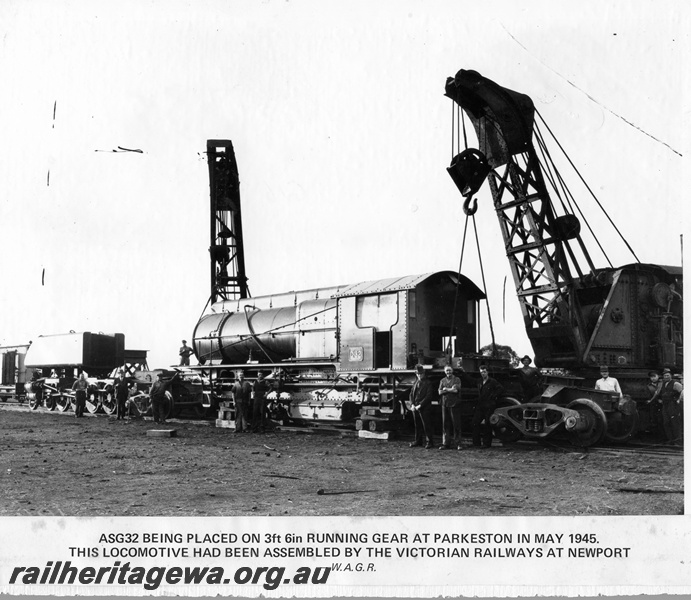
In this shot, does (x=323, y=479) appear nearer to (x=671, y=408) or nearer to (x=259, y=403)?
(x=671, y=408)

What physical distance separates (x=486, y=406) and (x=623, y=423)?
2232 mm

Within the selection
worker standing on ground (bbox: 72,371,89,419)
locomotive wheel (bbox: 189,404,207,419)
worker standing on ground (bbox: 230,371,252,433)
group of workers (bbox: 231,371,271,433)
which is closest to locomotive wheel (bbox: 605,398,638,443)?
group of workers (bbox: 231,371,271,433)

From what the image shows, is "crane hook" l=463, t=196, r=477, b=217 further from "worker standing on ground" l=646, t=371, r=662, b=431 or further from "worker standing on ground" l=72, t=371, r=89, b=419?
"worker standing on ground" l=72, t=371, r=89, b=419

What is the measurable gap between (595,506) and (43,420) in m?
17.3

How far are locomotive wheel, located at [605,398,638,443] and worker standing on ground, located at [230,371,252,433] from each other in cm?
754

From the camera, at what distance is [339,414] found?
1440 centimetres

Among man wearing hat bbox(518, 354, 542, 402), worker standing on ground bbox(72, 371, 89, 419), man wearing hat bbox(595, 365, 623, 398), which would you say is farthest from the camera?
worker standing on ground bbox(72, 371, 89, 419)

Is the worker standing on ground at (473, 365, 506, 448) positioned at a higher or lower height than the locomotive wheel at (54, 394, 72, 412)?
higher

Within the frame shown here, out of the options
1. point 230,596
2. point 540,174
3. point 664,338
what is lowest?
point 230,596

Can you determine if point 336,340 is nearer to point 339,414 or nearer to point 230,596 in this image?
point 339,414

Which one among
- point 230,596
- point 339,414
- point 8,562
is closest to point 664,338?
point 339,414

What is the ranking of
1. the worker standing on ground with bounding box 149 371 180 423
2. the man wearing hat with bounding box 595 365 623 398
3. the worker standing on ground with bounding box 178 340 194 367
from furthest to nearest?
1. the worker standing on ground with bounding box 178 340 194 367
2. the worker standing on ground with bounding box 149 371 180 423
3. the man wearing hat with bounding box 595 365 623 398

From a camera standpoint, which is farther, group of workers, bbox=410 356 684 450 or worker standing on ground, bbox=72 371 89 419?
worker standing on ground, bbox=72 371 89 419

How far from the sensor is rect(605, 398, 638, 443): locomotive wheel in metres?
11.8
